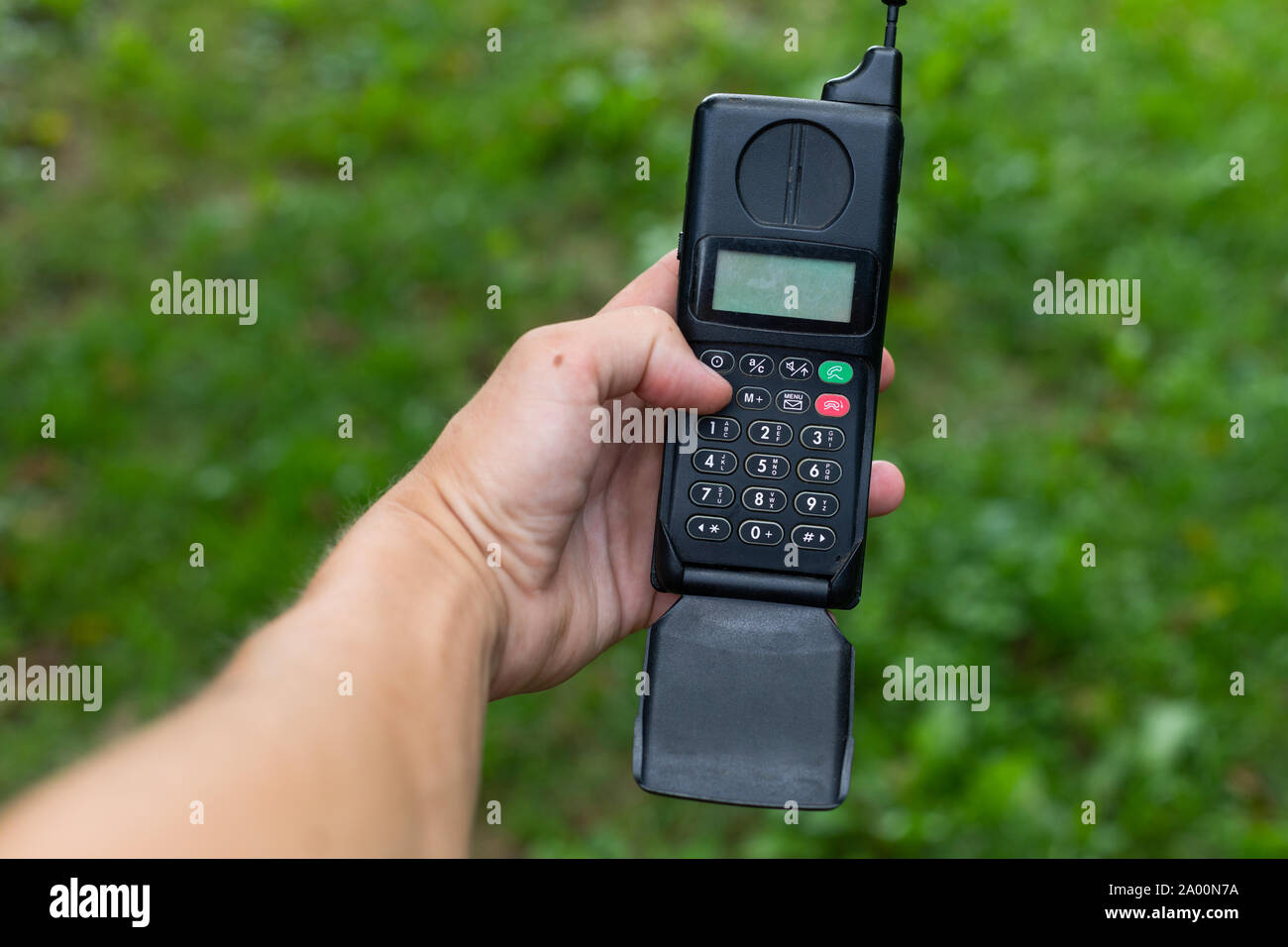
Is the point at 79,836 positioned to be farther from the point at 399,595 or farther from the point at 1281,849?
the point at 1281,849

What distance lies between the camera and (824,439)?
1557 millimetres

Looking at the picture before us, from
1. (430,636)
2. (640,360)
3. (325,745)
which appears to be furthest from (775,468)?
(325,745)

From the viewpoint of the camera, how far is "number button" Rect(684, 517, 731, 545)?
1.53 metres

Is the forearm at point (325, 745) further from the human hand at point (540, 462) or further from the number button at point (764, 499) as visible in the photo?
the number button at point (764, 499)

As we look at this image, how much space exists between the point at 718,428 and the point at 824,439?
0.46 feet

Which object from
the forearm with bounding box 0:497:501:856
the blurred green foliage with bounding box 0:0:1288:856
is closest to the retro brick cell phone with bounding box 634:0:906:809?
the forearm with bounding box 0:497:501:856

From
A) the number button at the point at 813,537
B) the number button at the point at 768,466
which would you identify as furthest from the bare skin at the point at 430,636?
the number button at the point at 813,537

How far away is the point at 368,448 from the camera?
2570mm

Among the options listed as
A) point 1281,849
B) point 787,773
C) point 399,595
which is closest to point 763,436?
point 787,773

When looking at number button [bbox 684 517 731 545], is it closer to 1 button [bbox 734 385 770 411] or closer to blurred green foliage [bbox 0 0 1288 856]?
1 button [bbox 734 385 770 411]

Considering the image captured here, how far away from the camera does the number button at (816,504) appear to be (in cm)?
153

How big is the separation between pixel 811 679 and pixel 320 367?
1.63 meters

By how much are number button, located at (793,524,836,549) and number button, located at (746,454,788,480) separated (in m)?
0.08

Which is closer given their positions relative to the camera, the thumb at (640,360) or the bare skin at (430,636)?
the bare skin at (430,636)
